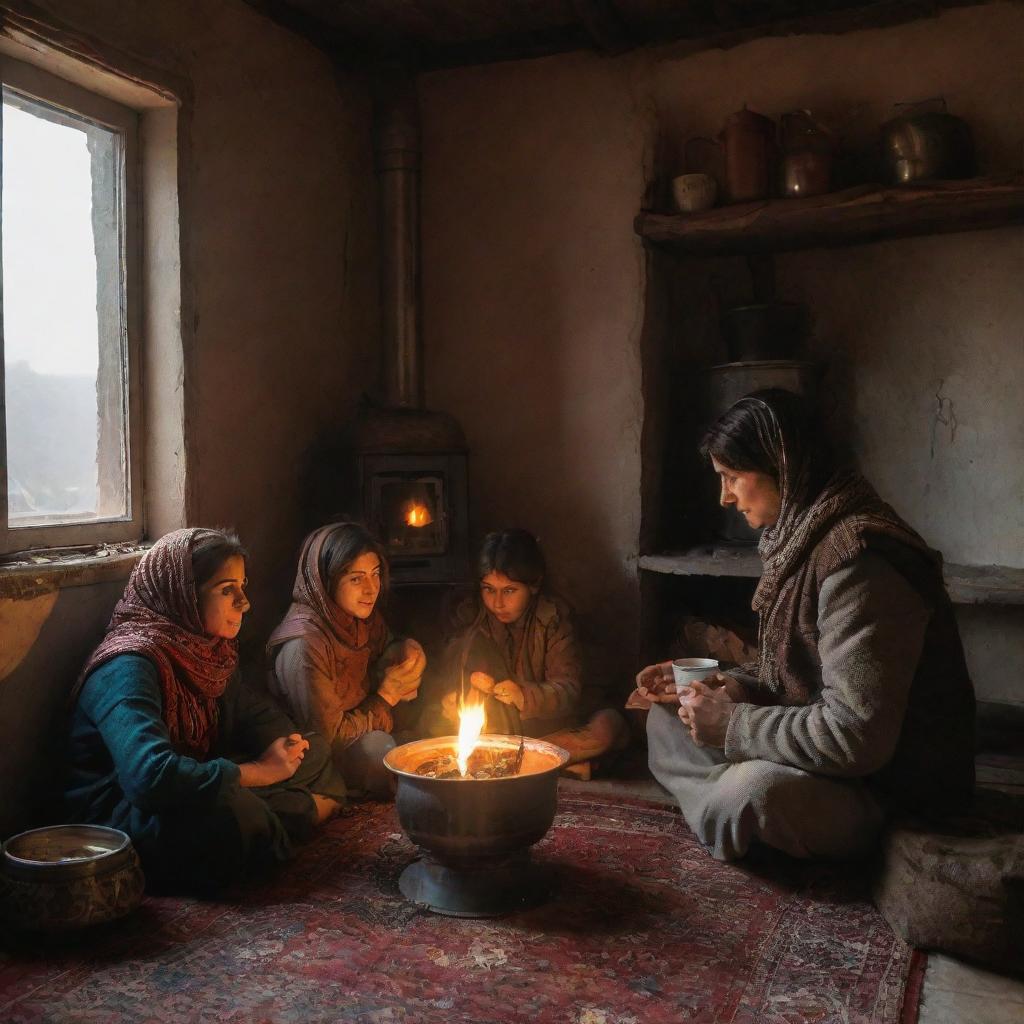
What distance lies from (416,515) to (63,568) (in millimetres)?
1613

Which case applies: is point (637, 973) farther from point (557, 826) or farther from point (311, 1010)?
point (557, 826)

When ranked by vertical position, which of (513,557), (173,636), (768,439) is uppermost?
(768,439)

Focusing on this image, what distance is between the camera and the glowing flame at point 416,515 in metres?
4.44

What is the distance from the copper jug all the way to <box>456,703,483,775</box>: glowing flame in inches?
104

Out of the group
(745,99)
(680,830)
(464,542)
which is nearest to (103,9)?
(464,542)

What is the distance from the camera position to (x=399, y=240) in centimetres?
482

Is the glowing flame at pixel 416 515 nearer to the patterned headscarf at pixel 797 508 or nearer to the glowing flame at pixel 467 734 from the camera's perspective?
the glowing flame at pixel 467 734

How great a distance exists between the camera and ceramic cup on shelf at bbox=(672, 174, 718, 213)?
4.41 metres

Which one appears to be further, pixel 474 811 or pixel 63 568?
pixel 63 568

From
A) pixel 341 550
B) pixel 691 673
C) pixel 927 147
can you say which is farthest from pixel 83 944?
pixel 927 147

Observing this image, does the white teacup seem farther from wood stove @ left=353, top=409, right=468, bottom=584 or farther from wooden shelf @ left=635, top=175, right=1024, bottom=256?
wooden shelf @ left=635, top=175, right=1024, bottom=256

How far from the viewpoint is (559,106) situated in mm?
4738

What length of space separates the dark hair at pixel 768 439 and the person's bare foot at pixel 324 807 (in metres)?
1.70

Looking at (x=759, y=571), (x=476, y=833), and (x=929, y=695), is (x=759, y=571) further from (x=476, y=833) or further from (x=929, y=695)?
(x=476, y=833)
